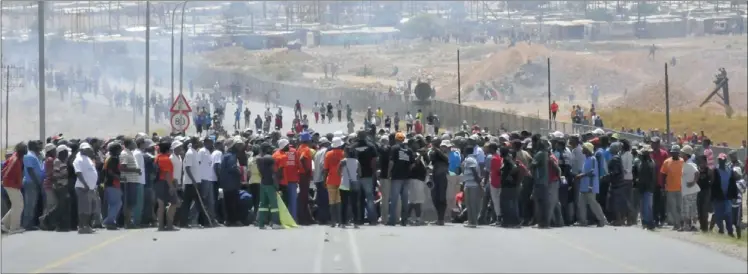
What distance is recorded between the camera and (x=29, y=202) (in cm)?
2669

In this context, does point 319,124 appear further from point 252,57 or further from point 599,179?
point 252,57

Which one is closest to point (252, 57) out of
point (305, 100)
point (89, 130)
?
point (305, 100)

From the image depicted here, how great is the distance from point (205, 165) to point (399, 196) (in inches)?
133

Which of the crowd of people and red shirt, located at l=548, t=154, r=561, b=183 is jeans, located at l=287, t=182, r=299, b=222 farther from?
red shirt, located at l=548, t=154, r=561, b=183

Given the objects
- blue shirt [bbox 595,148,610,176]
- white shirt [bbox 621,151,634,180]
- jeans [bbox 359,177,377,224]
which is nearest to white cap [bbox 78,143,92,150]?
jeans [bbox 359,177,377,224]

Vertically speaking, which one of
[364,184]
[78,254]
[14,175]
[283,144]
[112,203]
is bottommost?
[78,254]

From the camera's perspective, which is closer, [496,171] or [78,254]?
[78,254]

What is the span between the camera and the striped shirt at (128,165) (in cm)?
2667

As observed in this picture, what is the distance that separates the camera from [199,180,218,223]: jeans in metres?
27.5

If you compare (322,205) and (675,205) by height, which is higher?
(675,205)

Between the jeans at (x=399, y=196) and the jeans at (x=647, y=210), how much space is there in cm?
403

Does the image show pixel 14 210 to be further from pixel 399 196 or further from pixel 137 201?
pixel 399 196

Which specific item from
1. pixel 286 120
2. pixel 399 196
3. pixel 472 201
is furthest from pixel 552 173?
pixel 286 120

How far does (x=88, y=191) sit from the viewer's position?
26203 millimetres
